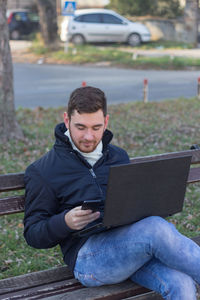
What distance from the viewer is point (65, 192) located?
Result: 3.12 metres

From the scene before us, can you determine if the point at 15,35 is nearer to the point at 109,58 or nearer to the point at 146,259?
the point at 109,58

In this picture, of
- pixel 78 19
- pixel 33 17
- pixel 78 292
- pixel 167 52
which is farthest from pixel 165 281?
pixel 33 17

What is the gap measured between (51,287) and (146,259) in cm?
58

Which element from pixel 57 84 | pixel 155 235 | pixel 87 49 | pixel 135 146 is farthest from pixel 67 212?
pixel 87 49

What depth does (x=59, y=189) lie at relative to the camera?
3.12 meters

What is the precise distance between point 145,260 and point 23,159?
448cm

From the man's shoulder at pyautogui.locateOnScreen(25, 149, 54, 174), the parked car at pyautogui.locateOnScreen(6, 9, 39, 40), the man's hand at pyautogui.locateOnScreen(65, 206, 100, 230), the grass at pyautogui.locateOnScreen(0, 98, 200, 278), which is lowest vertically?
the grass at pyautogui.locateOnScreen(0, 98, 200, 278)

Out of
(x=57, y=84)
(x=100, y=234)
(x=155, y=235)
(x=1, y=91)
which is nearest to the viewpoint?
(x=155, y=235)

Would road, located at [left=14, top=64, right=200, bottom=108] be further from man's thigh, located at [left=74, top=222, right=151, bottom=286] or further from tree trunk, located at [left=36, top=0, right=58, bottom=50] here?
man's thigh, located at [left=74, top=222, right=151, bottom=286]

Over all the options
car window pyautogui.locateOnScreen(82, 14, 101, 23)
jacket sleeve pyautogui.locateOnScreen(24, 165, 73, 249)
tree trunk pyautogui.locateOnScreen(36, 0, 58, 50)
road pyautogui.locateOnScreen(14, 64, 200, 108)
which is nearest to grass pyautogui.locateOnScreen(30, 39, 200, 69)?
tree trunk pyautogui.locateOnScreen(36, 0, 58, 50)

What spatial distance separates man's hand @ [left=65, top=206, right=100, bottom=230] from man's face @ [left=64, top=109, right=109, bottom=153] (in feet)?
1.58

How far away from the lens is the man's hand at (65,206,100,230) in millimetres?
2756

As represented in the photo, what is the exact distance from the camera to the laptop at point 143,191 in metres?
2.76

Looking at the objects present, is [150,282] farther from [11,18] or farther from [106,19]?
[11,18]
